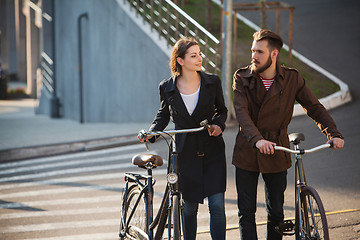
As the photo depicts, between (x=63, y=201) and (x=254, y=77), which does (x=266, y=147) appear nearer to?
(x=254, y=77)

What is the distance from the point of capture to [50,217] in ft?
21.9

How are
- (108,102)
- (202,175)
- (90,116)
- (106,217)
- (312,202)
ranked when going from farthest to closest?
(90,116) < (108,102) < (106,217) < (202,175) < (312,202)

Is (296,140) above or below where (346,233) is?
above

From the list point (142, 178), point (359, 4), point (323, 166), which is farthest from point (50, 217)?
point (359, 4)

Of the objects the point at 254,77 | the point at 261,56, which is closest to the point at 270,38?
the point at 261,56

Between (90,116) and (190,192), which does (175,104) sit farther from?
(90,116)

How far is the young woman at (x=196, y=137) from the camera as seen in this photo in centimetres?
445

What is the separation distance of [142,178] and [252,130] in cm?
120

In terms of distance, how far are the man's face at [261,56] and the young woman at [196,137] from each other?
1.82 feet

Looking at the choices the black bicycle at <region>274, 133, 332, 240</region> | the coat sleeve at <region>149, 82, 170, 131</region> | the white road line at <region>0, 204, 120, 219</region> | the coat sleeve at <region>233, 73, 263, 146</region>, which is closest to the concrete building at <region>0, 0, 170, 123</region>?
the white road line at <region>0, 204, 120, 219</region>

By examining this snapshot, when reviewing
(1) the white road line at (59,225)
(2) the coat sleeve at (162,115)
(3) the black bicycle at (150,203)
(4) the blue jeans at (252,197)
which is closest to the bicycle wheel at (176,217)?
(3) the black bicycle at (150,203)

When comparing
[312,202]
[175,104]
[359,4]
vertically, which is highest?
[359,4]

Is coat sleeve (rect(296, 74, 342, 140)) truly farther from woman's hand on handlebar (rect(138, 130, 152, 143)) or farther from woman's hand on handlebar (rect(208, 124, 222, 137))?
woman's hand on handlebar (rect(138, 130, 152, 143))

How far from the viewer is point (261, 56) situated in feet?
13.5
